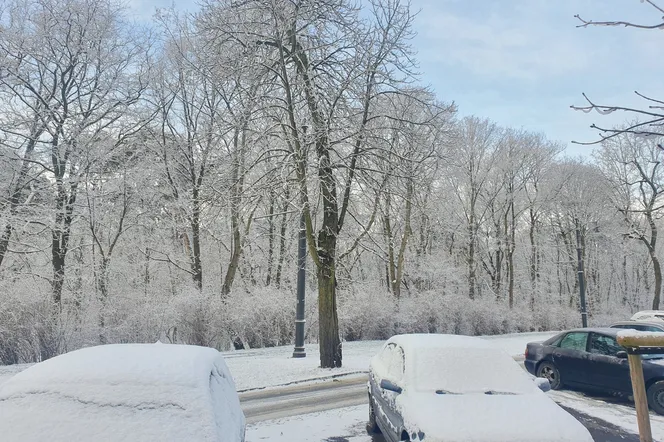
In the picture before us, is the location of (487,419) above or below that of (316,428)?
above

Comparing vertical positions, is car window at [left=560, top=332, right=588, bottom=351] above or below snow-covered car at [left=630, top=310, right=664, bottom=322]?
above

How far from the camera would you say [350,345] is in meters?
20.6

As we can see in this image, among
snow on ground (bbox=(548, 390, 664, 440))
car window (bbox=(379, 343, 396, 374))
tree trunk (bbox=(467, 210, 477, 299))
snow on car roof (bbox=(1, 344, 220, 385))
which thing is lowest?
snow on ground (bbox=(548, 390, 664, 440))

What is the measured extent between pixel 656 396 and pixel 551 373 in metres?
2.31

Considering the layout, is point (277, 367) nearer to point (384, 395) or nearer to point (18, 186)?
point (384, 395)

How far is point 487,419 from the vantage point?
16.6 ft

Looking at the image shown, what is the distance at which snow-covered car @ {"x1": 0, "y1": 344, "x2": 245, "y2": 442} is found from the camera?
3.51m

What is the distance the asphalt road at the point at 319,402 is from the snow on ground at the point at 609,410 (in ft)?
0.88

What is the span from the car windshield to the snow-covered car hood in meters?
0.16

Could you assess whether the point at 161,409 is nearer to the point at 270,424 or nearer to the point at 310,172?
the point at 270,424

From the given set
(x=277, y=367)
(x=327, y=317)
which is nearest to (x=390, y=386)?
(x=327, y=317)

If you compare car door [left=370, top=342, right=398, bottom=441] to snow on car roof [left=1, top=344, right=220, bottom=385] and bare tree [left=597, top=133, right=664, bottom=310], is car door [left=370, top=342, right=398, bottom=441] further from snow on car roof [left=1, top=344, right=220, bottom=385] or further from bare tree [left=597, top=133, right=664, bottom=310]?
bare tree [left=597, top=133, right=664, bottom=310]

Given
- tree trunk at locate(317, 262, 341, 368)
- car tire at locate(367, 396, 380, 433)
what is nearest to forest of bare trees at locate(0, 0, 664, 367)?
tree trunk at locate(317, 262, 341, 368)

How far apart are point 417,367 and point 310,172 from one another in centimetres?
786
